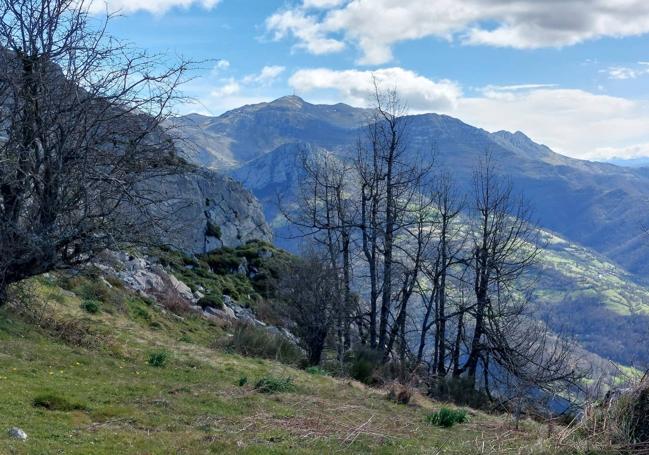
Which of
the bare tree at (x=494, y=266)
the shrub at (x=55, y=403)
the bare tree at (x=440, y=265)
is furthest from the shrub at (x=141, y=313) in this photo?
the bare tree at (x=494, y=266)

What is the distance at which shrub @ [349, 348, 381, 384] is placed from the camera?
69.3 ft

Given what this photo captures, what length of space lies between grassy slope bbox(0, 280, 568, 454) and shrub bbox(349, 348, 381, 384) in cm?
402

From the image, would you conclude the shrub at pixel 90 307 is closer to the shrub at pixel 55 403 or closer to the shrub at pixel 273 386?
the shrub at pixel 273 386

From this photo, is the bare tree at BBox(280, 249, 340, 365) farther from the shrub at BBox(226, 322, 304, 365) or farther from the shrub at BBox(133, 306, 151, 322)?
the shrub at BBox(133, 306, 151, 322)

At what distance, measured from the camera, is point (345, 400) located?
529 inches

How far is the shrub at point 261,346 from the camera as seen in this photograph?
21.8m

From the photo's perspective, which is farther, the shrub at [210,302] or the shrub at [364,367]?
the shrub at [210,302]

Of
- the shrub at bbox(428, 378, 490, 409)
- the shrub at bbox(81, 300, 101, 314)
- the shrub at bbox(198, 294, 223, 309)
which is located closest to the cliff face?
the shrub at bbox(198, 294, 223, 309)

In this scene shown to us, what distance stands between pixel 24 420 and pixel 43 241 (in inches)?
217

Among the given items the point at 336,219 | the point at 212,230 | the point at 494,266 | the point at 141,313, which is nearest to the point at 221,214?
the point at 212,230

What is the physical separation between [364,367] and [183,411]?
12.4m

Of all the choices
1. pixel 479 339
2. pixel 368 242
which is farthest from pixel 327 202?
pixel 479 339

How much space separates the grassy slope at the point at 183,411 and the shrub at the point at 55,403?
13cm

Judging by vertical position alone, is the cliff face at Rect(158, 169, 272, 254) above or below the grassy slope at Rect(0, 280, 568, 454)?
above
